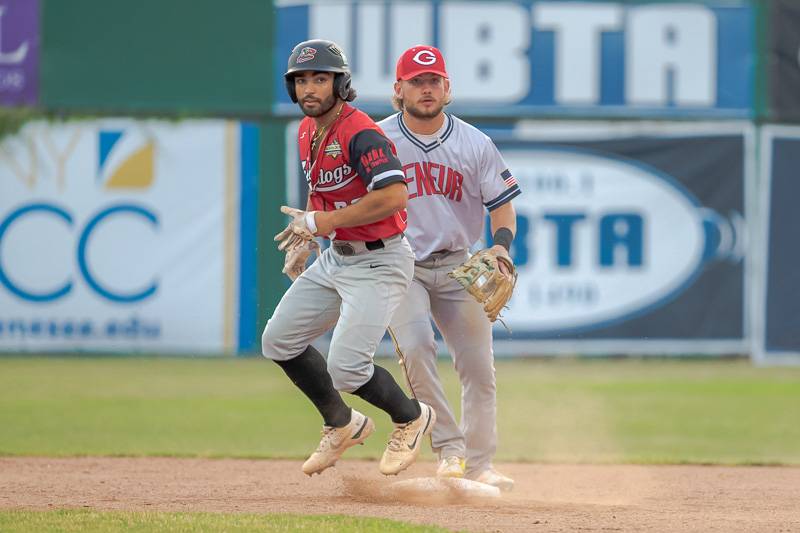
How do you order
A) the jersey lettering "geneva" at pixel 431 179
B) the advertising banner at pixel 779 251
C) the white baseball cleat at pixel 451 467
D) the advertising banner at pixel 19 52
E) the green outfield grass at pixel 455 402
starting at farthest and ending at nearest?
the advertising banner at pixel 19 52
the advertising banner at pixel 779 251
the green outfield grass at pixel 455 402
the jersey lettering "geneva" at pixel 431 179
the white baseball cleat at pixel 451 467

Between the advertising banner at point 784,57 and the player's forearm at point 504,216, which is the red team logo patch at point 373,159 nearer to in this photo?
the player's forearm at point 504,216

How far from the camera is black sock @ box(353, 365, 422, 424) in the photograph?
19.1 feet

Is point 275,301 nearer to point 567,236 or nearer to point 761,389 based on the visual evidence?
point 567,236

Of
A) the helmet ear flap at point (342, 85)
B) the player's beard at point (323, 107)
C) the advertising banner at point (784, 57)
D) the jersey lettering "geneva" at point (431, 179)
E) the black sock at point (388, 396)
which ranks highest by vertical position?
the advertising banner at point (784, 57)

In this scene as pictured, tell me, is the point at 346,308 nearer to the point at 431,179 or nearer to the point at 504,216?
the point at 431,179

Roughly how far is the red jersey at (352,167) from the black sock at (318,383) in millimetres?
601

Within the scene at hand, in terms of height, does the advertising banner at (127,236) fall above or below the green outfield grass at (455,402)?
above

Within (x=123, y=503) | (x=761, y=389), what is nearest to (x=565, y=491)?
(x=123, y=503)

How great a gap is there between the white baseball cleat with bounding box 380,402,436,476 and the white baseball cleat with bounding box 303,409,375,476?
174 millimetres

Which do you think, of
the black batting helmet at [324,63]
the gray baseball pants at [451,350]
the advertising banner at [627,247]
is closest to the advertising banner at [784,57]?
the advertising banner at [627,247]

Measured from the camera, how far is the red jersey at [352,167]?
18.2 ft

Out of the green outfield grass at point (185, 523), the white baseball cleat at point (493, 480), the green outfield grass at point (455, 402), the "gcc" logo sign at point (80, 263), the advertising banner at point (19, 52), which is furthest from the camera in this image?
the advertising banner at point (19, 52)

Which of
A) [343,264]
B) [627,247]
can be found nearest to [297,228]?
[343,264]

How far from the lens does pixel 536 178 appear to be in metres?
13.8
